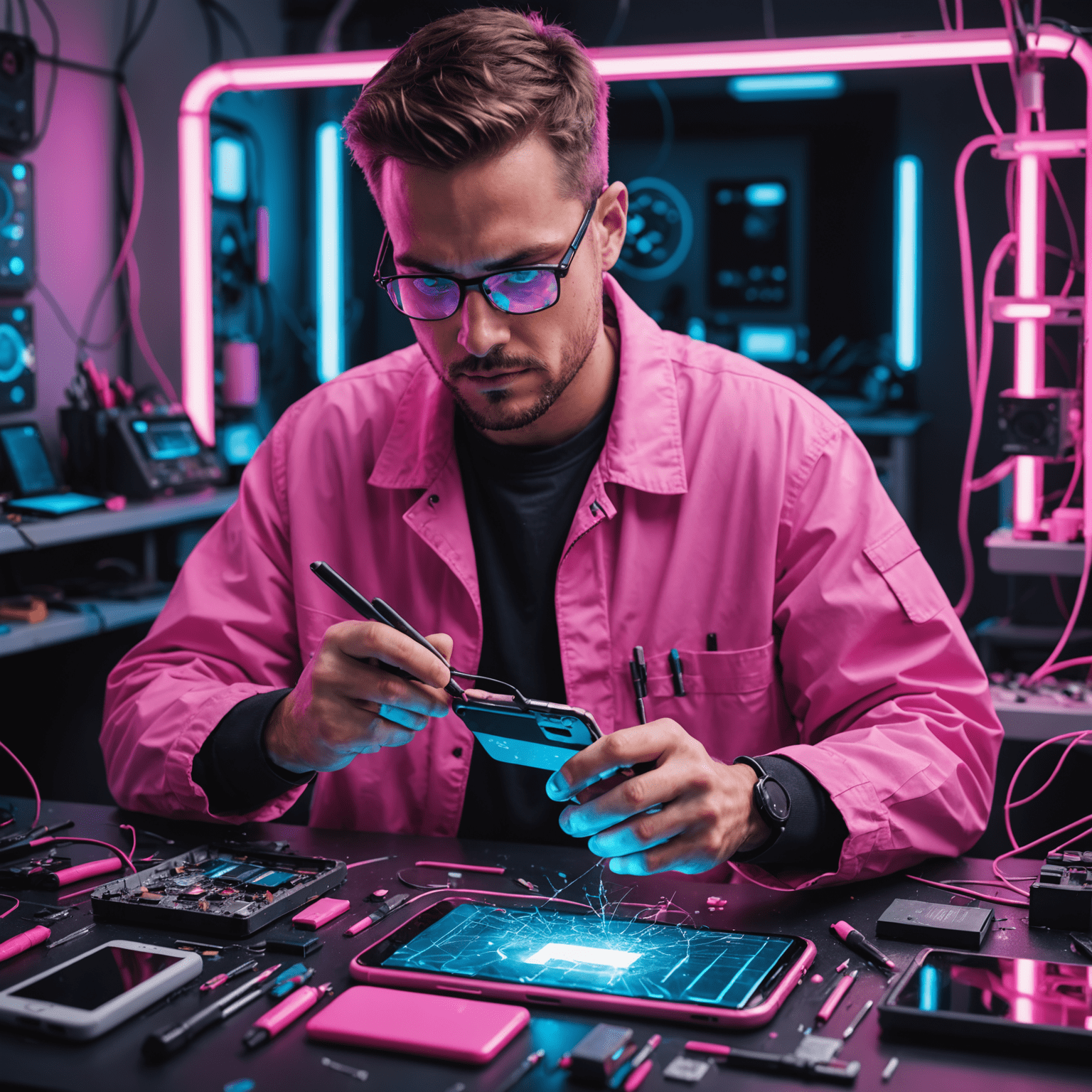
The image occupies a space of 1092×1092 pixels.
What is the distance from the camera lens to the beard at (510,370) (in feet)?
4.73

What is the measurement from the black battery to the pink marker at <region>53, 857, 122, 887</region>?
0.77 m

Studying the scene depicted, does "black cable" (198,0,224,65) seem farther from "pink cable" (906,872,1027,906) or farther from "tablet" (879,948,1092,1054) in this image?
"tablet" (879,948,1092,1054)

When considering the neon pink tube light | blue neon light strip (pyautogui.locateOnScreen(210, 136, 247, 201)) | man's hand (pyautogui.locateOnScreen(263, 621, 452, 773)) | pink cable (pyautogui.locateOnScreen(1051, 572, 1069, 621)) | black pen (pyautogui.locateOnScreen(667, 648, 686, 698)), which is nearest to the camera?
man's hand (pyautogui.locateOnScreen(263, 621, 452, 773))

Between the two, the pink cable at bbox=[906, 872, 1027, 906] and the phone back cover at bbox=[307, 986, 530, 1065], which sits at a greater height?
the phone back cover at bbox=[307, 986, 530, 1065]

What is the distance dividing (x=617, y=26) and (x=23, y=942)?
198 inches

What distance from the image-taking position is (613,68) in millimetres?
2949

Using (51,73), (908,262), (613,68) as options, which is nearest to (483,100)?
(613,68)

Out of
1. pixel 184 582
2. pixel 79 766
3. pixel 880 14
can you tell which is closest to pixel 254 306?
pixel 79 766

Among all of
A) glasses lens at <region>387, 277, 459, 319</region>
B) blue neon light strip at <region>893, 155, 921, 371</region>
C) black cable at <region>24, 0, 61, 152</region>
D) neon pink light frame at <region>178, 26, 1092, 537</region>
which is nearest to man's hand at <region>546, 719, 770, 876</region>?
glasses lens at <region>387, 277, 459, 319</region>

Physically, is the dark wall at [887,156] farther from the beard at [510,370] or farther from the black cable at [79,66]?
the beard at [510,370]

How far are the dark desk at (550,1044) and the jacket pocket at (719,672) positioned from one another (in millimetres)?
345

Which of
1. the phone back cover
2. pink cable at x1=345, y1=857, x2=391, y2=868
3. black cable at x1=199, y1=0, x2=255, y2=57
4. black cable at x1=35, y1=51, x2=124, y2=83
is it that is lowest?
pink cable at x1=345, y1=857, x2=391, y2=868

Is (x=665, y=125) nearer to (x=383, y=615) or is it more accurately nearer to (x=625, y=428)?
(x=625, y=428)

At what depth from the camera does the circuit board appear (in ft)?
3.72
